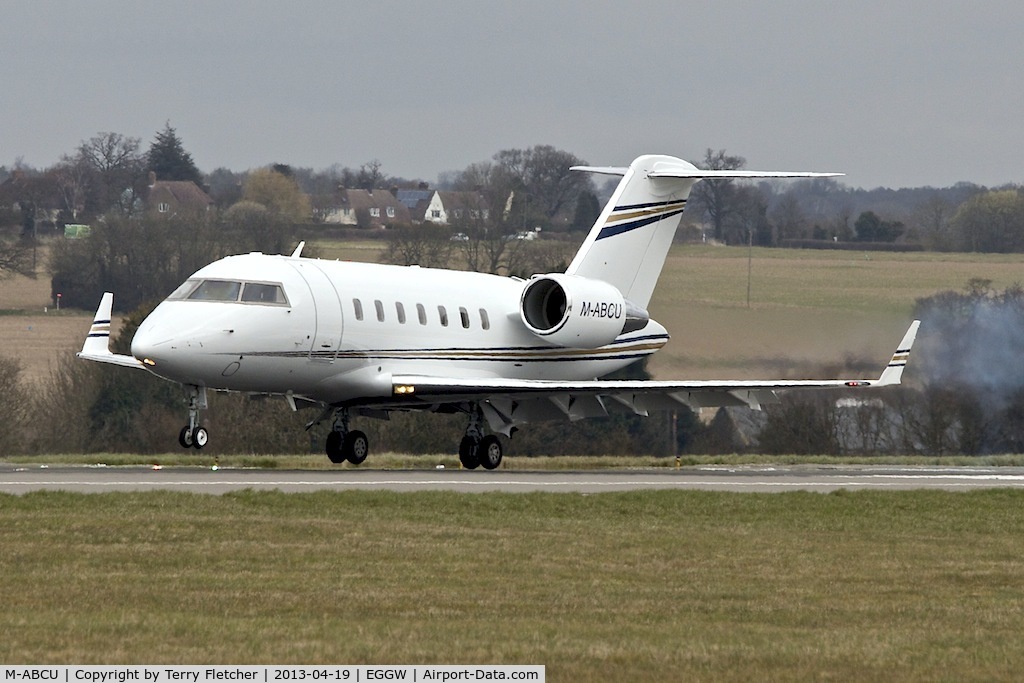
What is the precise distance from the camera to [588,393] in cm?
3106

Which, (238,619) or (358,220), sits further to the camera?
(358,220)

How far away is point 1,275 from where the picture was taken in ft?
232

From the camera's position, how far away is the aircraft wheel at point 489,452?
105 ft

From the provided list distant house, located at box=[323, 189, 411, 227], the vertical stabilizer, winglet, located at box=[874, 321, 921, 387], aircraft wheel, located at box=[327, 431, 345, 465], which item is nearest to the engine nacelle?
the vertical stabilizer

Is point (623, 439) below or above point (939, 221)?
below

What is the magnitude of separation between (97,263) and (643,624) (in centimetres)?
5383

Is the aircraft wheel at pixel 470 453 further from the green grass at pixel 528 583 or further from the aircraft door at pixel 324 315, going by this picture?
the green grass at pixel 528 583

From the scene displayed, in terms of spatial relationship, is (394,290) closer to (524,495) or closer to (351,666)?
(524,495)

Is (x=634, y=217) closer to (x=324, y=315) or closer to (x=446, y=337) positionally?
(x=446, y=337)

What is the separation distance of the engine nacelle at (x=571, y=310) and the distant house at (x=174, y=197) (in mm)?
34963

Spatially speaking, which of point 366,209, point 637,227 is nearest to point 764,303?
point 637,227

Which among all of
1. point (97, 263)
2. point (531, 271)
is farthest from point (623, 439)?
point (97, 263)

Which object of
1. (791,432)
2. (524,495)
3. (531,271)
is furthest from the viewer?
(531,271)

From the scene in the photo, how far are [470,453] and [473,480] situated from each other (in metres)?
4.49
